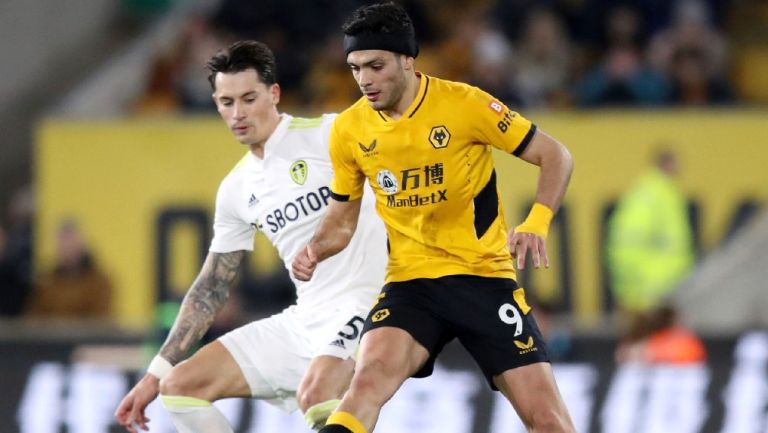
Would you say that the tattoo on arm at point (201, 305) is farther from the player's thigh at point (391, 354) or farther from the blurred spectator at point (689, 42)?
the blurred spectator at point (689, 42)

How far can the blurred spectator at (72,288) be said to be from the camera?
1372 cm

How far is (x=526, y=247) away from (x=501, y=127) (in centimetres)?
53

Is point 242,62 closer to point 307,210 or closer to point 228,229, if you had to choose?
point 307,210

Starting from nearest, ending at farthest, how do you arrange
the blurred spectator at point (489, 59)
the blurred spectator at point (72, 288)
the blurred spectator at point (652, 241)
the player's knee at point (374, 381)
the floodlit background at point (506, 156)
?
the player's knee at point (374, 381), the blurred spectator at point (652, 241), the floodlit background at point (506, 156), the blurred spectator at point (72, 288), the blurred spectator at point (489, 59)

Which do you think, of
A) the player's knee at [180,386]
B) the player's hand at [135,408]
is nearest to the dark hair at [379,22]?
the player's knee at [180,386]

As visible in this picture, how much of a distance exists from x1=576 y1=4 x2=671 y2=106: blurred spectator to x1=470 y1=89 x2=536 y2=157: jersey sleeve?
8023mm

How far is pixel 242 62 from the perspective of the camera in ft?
23.5

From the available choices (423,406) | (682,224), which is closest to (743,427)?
(423,406)

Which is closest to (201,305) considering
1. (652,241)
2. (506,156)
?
(652,241)

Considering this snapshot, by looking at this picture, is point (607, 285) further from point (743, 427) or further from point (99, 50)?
point (99, 50)

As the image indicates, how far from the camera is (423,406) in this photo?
35.5 ft

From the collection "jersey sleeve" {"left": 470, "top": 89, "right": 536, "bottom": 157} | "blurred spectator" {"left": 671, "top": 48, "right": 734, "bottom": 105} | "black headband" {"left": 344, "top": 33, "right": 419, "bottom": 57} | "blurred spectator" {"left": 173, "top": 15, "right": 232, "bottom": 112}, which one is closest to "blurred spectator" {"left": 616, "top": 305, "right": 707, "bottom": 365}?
"blurred spectator" {"left": 671, "top": 48, "right": 734, "bottom": 105}

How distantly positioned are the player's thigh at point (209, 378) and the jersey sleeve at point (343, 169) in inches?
38.6

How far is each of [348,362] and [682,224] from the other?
262 inches
